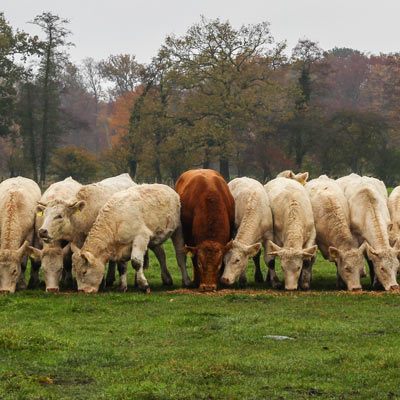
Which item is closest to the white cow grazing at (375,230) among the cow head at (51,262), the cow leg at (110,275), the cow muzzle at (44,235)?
the cow leg at (110,275)

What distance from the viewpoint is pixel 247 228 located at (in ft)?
62.9

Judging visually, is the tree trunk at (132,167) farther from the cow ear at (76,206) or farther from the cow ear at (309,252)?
the cow ear at (309,252)

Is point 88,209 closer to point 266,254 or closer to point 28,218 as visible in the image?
point 28,218

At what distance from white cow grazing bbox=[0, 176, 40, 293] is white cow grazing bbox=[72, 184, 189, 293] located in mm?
1228

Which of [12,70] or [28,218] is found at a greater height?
[12,70]

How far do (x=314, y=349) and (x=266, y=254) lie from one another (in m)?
7.66

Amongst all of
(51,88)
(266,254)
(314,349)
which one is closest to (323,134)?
(51,88)

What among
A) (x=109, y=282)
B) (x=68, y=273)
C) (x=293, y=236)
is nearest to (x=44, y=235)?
(x=68, y=273)

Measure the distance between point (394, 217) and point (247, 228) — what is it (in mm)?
3593

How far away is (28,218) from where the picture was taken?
748 inches

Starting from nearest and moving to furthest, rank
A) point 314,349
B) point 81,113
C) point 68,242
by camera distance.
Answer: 1. point 314,349
2. point 68,242
3. point 81,113

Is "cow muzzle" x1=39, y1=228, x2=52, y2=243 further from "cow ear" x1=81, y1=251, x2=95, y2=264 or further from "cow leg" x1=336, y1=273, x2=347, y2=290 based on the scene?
"cow leg" x1=336, y1=273, x2=347, y2=290

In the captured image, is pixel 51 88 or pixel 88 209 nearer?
pixel 88 209

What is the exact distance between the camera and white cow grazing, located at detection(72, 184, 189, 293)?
17.7 metres
